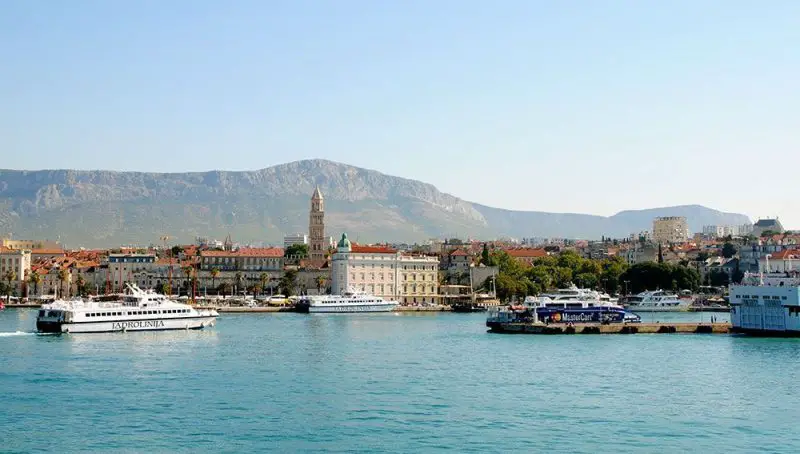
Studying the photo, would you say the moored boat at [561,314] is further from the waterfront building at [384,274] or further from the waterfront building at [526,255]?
the waterfront building at [526,255]

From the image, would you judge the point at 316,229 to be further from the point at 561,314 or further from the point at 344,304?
the point at 561,314

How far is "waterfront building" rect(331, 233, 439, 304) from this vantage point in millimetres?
100250

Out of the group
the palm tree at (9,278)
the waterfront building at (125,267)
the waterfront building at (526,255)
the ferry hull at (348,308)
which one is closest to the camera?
the ferry hull at (348,308)

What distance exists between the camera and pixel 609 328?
57406mm

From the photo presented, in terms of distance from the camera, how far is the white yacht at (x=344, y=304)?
85.7m

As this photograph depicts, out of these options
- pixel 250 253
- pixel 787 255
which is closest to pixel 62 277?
pixel 250 253

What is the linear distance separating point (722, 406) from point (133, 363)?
66.9ft

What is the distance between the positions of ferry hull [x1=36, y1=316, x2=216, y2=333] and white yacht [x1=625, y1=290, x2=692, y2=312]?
43.9 m

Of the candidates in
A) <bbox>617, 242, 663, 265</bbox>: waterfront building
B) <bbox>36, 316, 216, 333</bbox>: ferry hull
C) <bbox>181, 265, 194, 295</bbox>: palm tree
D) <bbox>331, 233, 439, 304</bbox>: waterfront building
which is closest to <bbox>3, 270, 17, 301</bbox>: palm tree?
<bbox>181, 265, 194, 295</bbox>: palm tree

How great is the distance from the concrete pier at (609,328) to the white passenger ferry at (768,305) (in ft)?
6.97

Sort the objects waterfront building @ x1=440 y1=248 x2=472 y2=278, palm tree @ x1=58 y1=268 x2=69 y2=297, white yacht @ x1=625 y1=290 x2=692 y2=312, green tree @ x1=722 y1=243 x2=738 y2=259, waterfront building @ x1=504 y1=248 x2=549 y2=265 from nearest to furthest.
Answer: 1. white yacht @ x1=625 y1=290 x2=692 y2=312
2. palm tree @ x1=58 y1=268 x2=69 y2=297
3. waterfront building @ x1=440 y1=248 x2=472 y2=278
4. waterfront building @ x1=504 y1=248 x2=549 y2=265
5. green tree @ x1=722 y1=243 x2=738 y2=259

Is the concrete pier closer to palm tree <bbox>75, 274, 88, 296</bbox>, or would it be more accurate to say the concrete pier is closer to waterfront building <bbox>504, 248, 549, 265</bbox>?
palm tree <bbox>75, 274, 88, 296</bbox>

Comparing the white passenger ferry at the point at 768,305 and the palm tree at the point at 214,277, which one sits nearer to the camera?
the white passenger ferry at the point at 768,305

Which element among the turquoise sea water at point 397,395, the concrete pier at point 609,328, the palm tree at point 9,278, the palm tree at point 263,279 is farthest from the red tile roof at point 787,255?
the palm tree at point 9,278
